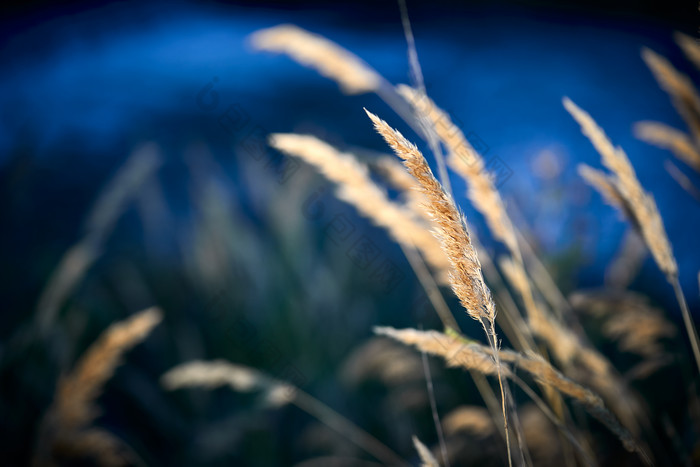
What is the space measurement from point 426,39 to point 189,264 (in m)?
2.97

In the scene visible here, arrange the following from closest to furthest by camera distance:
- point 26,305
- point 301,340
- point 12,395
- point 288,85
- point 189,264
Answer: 1. point 12,395
2. point 301,340
3. point 26,305
4. point 189,264
5. point 288,85

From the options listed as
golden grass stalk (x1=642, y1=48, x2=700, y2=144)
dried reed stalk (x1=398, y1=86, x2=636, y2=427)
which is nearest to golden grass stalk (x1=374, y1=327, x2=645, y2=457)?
dried reed stalk (x1=398, y1=86, x2=636, y2=427)

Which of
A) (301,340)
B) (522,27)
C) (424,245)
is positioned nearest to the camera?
(424,245)

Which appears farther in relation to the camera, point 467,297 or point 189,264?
point 189,264

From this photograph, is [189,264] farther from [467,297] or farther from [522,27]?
[522,27]

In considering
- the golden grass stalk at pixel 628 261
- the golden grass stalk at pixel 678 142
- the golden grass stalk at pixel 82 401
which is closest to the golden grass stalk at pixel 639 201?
the golden grass stalk at pixel 678 142

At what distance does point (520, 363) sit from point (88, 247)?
208cm

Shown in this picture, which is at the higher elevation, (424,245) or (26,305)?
(26,305)

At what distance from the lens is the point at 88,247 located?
1941 millimetres

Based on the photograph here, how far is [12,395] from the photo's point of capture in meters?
2.11

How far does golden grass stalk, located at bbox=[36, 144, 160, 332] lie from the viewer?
1709mm

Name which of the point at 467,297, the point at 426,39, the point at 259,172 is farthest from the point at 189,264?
the point at 426,39

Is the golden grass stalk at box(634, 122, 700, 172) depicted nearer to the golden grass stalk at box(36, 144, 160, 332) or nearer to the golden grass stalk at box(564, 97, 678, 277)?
the golden grass stalk at box(564, 97, 678, 277)

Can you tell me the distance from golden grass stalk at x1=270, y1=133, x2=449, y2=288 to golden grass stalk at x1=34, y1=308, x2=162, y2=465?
0.76 m
